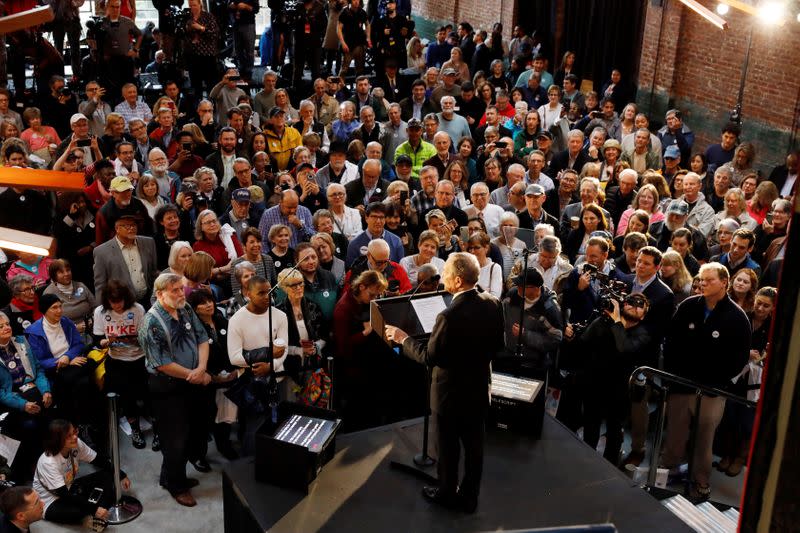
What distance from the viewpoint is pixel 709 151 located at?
939 centimetres

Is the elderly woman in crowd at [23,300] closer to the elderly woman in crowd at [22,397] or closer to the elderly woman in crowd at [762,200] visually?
the elderly woman in crowd at [22,397]

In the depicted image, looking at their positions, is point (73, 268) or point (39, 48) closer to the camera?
point (73, 268)

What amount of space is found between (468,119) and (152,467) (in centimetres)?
703

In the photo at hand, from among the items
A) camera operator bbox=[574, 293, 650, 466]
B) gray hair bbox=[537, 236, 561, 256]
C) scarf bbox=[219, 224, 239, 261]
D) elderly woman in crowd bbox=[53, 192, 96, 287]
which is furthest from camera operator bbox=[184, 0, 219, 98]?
camera operator bbox=[574, 293, 650, 466]

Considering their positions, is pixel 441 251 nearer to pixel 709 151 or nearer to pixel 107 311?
pixel 107 311

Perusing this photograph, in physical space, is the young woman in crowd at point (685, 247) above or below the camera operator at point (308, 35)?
below

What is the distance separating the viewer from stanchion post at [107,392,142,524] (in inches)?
197

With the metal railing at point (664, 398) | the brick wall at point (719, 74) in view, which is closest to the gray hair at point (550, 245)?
the metal railing at point (664, 398)

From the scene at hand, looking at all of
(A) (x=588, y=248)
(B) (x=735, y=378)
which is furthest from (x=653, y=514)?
(A) (x=588, y=248)

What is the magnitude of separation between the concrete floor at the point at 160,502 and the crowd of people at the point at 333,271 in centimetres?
10

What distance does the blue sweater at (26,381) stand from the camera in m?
5.17

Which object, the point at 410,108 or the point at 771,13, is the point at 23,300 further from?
the point at 410,108

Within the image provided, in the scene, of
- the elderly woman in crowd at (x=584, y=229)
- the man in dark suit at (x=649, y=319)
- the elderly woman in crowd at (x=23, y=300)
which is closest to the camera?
the man in dark suit at (x=649, y=319)

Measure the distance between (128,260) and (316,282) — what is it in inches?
58.3
